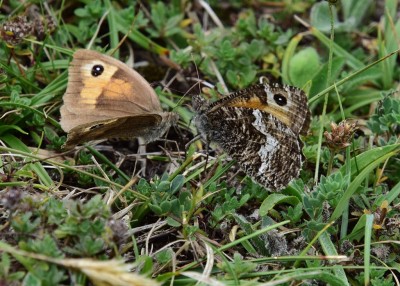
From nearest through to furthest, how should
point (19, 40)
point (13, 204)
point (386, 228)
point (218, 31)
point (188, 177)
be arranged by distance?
point (13, 204), point (386, 228), point (188, 177), point (19, 40), point (218, 31)

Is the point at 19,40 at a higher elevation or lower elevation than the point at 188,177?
higher

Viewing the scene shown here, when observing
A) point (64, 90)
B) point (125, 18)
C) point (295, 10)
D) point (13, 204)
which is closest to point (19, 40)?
point (64, 90)

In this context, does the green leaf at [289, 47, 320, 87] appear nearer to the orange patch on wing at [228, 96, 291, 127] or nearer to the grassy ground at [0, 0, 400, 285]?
the grassy ground at [0, 0, 400, 285]

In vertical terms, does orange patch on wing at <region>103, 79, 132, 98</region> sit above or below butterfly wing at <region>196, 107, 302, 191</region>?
above

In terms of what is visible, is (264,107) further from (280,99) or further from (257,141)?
(257,141)

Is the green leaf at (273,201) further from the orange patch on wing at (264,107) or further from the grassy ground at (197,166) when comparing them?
Answer: the orange patch on wing at (264,107)

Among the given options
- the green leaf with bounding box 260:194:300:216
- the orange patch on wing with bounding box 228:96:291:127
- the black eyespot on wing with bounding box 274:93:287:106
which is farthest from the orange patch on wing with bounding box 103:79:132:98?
the green leaf with bounding box 260:194:300:216

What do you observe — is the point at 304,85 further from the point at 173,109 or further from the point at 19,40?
the point at 19,40
